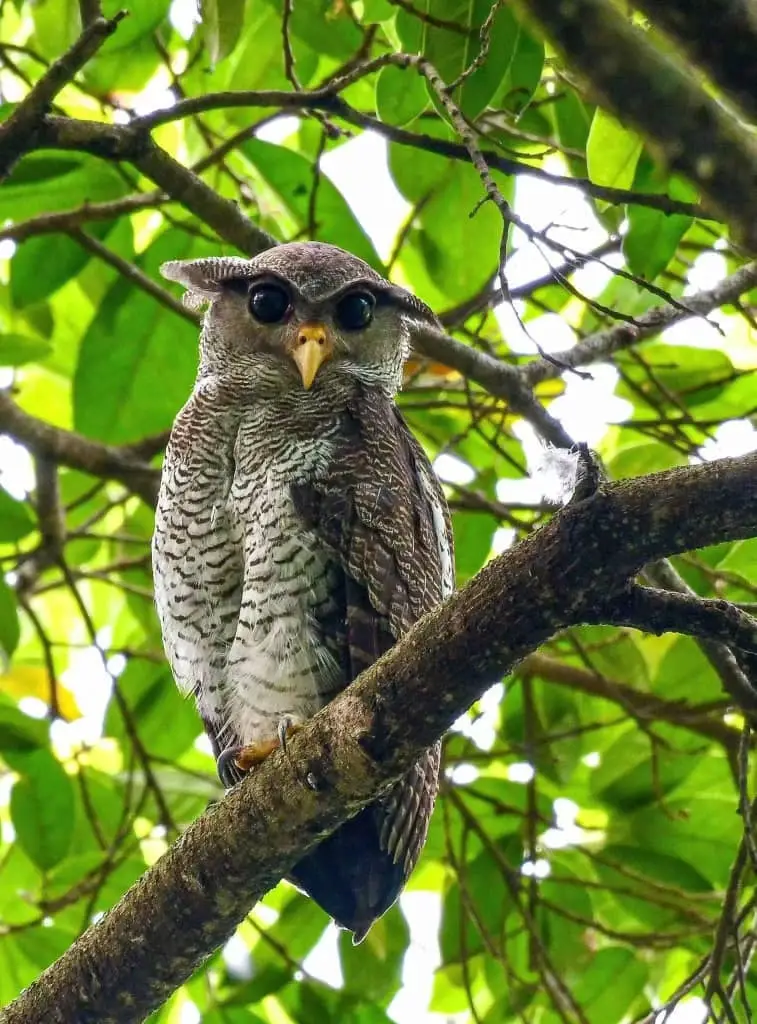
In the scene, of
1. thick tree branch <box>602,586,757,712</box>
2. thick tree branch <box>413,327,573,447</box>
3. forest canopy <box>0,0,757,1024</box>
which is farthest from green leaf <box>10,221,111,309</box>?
thick tree branch <box>602,586,757,712</box>

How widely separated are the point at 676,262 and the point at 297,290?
1.55 metres

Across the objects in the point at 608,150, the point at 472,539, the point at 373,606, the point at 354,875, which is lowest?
the point at 354,875

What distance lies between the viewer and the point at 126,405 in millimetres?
A: 3941

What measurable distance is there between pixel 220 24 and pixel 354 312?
84cm

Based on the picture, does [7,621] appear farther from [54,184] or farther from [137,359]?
[54,184]

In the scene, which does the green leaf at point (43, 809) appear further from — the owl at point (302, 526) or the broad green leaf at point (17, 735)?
the owl at point (302, 526)

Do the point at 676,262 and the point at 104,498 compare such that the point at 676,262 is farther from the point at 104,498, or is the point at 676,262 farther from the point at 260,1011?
the point at 260,1011

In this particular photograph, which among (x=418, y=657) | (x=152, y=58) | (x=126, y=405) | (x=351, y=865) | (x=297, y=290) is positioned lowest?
(x=418, y=657)

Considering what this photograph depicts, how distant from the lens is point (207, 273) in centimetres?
368

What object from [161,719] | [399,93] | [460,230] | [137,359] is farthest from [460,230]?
[161,719]

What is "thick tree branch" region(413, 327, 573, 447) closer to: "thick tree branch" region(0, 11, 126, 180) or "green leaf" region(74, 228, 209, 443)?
"green leaf" region(74, 228, 209, 443)

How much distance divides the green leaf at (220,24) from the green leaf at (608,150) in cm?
100

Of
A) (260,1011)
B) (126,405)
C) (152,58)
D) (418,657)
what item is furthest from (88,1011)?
(152,58)

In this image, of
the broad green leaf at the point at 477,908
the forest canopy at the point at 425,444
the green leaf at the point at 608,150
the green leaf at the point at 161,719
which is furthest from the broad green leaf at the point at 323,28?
the broad green leaf at the point at 477,908
